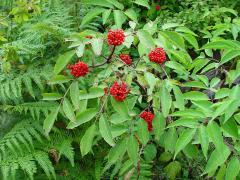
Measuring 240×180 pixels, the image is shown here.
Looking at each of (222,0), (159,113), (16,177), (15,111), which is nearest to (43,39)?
(15,111)

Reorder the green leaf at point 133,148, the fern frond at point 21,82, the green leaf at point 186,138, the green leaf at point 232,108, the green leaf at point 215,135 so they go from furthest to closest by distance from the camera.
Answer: the fern frond at point 21,82 → the green leaf at point 133,148 → the green leaf at point 186,138 → the green leaf at point 215,135 → the green leaf at point 232,108

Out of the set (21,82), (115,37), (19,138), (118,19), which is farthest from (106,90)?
(21,82)

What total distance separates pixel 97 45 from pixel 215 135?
0.56 meters

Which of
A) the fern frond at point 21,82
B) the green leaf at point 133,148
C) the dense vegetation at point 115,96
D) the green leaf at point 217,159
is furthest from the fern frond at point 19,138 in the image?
the green leaf at point 217,159

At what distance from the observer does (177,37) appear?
1754 millimetres

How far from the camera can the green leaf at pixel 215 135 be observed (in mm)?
1449

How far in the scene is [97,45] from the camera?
1.64 meters

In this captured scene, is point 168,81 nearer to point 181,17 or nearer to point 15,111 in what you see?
point 15,111

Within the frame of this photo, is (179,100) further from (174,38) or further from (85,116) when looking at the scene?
(85,116)

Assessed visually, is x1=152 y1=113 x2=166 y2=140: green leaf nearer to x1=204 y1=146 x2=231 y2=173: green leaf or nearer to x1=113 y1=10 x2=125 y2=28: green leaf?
x1=204 y1=146 x2=231 y2=173: green leaf

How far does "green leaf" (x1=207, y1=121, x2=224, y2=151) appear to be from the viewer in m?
1.45

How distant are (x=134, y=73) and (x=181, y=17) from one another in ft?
7.74

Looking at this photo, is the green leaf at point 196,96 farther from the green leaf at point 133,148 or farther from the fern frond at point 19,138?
the fern frond at point 19,138

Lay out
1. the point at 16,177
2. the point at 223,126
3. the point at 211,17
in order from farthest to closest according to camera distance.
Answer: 1. the point at 211,17
2. the point at 16,177
3. the point at 223,126
